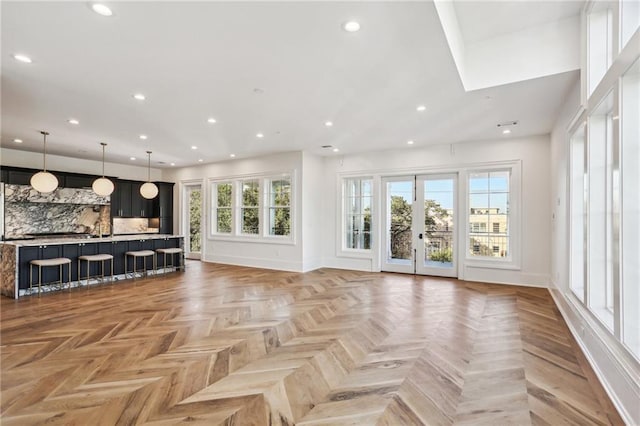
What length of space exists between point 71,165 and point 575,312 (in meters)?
10.4

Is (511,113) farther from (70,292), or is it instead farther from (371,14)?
(70,292)

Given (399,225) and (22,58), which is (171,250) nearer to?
(22,58)

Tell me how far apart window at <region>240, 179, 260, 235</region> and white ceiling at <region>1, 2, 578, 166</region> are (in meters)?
2.19

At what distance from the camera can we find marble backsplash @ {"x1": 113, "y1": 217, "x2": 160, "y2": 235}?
8.94 meters

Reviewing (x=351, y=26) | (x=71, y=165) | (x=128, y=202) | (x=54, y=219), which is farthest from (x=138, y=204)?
(x=351, y=26)

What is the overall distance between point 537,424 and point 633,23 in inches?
112

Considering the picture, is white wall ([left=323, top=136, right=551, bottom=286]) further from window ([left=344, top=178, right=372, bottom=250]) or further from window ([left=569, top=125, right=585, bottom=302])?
window ([left=569, top=125, right=585, bottom=302])

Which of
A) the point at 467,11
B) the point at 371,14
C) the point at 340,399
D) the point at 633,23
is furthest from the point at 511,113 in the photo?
the point at 340,399

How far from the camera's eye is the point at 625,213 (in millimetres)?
2270

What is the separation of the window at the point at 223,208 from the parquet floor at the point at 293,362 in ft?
12.9

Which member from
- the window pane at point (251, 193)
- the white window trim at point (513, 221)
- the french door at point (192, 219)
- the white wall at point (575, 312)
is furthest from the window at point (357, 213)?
the french door at point (192, 219)

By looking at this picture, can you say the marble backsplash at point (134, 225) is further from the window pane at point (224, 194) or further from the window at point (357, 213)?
the window at point (357, 213)

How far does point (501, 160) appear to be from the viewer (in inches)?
239

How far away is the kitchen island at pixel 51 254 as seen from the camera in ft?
16.5
